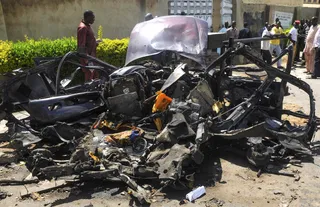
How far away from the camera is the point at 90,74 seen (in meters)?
7.16

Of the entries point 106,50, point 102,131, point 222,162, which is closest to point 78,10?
point 106,50

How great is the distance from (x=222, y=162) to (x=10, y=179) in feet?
9.42

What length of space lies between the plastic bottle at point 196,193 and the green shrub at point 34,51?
18.1ft

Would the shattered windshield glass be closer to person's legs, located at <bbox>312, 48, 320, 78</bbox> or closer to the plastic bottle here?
the plastic bottle

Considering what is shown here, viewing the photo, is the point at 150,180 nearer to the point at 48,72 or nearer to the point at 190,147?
the point at 190,147

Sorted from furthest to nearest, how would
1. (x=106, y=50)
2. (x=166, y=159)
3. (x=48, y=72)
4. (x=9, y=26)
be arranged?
(x=9, y=26)
(x=106, y=50)
(x=48, y=72)
(x=166, y=159)

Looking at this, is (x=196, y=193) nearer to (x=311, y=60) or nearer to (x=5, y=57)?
(x=5, y=57)

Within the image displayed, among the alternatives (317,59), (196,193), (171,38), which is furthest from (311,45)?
(196,193)

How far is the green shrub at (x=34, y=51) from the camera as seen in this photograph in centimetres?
734

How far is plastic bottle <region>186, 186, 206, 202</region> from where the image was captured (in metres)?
3.65

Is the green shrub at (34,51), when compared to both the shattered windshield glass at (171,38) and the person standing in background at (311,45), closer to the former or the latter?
the shattered windshield glass at (171,38)

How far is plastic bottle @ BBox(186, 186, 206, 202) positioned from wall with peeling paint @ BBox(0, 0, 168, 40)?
846 centimetres

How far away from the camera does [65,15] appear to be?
36.6ft

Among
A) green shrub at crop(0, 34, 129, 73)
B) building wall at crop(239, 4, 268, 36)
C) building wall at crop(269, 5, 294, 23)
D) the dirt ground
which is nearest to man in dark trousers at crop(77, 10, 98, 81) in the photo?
green shrub at crop(0, 34, 129, 73)
